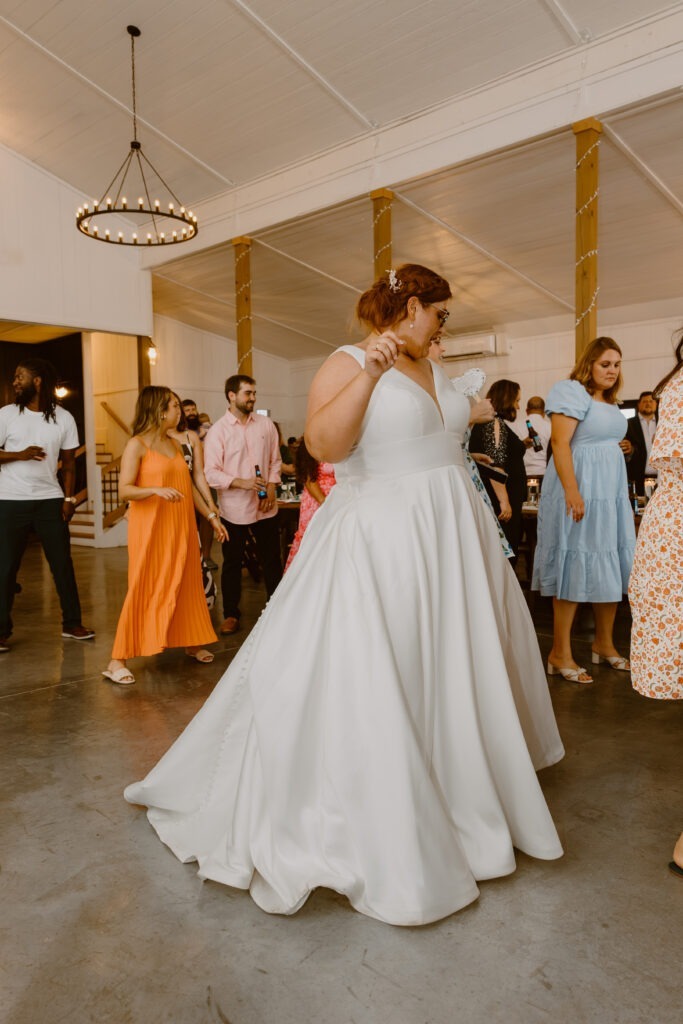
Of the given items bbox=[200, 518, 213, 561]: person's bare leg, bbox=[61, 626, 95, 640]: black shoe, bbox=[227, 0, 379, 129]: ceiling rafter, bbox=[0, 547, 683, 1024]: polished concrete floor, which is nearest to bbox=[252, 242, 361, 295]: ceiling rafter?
bbox=[227, 0, 379, 129]: ceiling rafter

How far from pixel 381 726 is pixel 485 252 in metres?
8.44

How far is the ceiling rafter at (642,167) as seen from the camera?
6.56m

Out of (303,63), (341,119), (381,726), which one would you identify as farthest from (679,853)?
(341,119)

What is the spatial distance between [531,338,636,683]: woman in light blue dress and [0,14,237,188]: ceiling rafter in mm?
6506

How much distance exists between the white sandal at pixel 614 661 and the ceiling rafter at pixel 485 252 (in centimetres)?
568

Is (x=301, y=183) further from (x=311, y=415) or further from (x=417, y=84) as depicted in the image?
(x=311, y=415)

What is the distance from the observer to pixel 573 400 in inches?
140

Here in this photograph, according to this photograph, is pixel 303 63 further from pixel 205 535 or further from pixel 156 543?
pixel 156 543

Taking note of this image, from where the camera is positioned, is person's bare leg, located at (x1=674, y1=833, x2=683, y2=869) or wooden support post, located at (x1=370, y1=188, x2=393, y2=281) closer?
person's bare leg, located at (x1=674, y1=833, x2=683, y2=869)

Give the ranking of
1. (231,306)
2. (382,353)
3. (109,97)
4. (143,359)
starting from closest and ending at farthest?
(382,353) → (109,97) → (143,359) → (231,306)

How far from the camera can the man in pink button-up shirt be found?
Result: 5.01 meters

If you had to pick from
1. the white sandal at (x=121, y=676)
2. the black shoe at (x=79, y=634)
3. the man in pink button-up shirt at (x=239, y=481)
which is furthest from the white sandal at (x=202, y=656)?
the black shoe at (x=79, y=634)

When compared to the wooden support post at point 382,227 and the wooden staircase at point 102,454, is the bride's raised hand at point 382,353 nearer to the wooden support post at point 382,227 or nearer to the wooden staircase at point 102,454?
the wooden support post at point 382,227

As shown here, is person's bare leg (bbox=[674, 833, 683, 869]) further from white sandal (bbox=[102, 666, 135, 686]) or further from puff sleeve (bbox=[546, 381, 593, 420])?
white sandal (bbox=[102, 666, 135, 686])
